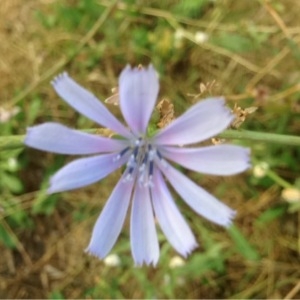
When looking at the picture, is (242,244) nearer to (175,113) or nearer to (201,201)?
(175,113)

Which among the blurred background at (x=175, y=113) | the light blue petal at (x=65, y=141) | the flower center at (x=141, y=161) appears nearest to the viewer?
the light blue petal at (x=65, y=141)

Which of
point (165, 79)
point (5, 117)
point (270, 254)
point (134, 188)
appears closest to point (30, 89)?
point (5, 117)

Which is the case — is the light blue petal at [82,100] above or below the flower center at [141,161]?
above

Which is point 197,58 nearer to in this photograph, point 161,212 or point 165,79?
point 165,79

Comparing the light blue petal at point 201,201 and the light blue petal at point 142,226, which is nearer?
the light blue petal at point 201,201

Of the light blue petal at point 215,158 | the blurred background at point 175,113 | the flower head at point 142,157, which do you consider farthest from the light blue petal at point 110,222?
the blurred background at point 175,113

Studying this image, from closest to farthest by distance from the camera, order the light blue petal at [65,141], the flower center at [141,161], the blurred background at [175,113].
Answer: the light blue petal at [65,141], the flower center at [141,161], the blurred background at [175,113]

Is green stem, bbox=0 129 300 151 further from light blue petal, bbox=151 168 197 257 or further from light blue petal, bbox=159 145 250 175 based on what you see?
light blue petal, bbox=151 168 197 257

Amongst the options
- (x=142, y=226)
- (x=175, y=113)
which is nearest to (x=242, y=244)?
(x=175, y=113)

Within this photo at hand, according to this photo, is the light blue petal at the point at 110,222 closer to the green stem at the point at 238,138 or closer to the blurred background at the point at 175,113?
the green stem at the point at 238,138
